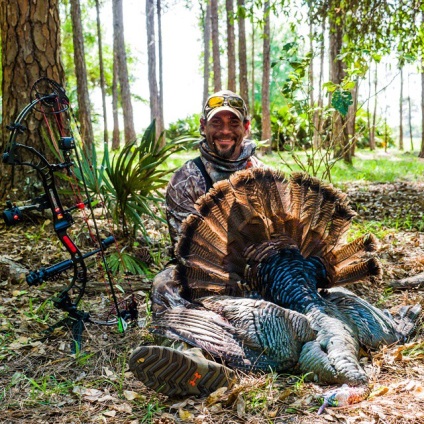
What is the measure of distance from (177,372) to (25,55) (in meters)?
4.25

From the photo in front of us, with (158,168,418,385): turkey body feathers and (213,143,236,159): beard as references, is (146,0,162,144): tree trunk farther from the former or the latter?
(158,168,418,385): turkey body feathers

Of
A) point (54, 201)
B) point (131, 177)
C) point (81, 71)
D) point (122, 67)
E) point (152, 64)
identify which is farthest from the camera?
point (152, 64)

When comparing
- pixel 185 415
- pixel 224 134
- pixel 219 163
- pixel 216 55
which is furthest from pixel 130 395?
pixel 216 55

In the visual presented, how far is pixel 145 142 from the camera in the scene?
527 cm

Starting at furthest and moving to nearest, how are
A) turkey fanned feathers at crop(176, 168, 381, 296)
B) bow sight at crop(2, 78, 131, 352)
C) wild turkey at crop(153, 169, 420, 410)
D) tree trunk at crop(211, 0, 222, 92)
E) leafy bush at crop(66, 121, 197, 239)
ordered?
tree trunk at crop(211, 0, 222, 92) → leafy bush at crop(66, 121, 197, 239) → turkey fanned feathers at crop(176, 168, 381, 296) → bow sight at crop(2, 78, 131, 352) → wild turkey at crop(153, 169, 420, 410)

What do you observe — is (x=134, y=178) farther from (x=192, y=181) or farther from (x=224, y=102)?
(x=224, y=102)

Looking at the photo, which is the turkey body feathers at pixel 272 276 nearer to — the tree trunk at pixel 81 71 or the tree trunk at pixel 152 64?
the tree trunk at pixel 81 71

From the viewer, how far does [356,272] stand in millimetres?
3670

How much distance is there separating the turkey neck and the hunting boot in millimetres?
554

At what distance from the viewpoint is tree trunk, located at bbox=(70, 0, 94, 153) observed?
998 cm

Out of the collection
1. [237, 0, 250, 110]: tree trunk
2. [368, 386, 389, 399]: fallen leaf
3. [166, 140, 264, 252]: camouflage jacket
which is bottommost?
[368, 386, 389, 399]: fallen leaf

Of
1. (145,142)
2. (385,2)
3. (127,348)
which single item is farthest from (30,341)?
(385,2)

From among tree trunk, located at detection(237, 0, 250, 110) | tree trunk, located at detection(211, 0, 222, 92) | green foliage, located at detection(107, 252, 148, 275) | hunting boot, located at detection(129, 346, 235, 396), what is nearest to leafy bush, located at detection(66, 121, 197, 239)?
green foliage, located at detection(107, 252, 148, 275)

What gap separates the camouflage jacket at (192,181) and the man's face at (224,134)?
0.05 metres
